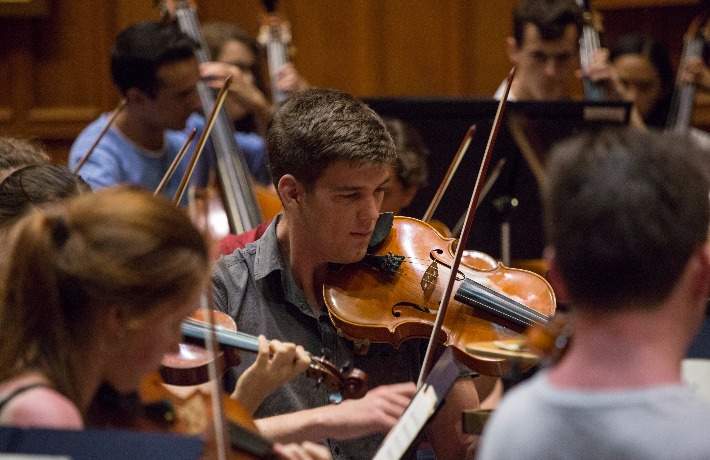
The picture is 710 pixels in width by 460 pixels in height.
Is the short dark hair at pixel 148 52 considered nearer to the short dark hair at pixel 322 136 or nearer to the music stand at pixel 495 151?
the music stand at pixel 495 151

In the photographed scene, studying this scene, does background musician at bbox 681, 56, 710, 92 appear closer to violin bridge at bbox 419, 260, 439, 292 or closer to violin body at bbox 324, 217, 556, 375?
violin body at bbox 324, 217, 556, 375

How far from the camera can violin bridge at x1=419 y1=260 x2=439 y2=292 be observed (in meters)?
1.91

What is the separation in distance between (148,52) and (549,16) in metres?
1.39

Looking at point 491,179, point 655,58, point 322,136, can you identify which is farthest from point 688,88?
point 322,136

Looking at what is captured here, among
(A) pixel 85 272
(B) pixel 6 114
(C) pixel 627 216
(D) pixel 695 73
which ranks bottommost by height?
(B) pixel 6 114

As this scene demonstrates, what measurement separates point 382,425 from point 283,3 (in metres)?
3.21

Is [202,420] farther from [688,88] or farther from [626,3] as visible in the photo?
[626,3]

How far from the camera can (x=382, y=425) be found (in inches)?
59.0

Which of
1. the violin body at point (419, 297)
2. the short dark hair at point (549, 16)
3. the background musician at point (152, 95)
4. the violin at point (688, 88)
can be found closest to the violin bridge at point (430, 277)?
the violin body at point (419, 297)

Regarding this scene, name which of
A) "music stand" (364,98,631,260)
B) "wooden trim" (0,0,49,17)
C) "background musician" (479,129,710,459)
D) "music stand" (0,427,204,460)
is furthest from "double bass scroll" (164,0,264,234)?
"background musician" (479,129,710,459)

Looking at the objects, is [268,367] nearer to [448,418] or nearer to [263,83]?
[448,418]

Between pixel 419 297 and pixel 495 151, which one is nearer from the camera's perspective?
pixel 419 297

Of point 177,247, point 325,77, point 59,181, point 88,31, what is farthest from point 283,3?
point 177,247

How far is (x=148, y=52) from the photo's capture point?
11.6 ft
